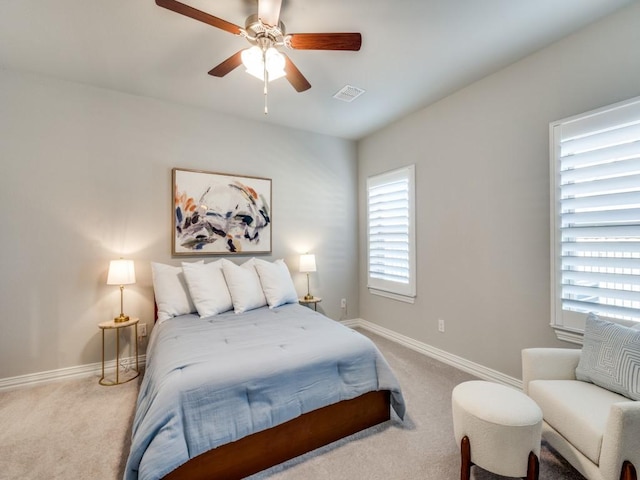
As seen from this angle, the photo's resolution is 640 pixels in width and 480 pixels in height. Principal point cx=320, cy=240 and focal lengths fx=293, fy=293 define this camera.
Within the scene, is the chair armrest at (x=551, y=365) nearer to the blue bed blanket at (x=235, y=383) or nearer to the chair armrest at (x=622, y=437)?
the chair armrest at (x=622, y=437)

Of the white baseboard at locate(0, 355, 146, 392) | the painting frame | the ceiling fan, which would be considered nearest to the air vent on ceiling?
the ceiling fan

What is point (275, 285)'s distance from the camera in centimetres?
308

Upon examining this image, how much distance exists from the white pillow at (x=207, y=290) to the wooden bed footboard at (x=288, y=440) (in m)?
1.32

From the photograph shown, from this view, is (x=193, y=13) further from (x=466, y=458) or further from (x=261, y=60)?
(x=466, y=458)

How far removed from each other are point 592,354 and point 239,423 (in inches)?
80.6

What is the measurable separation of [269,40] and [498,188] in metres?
2.24

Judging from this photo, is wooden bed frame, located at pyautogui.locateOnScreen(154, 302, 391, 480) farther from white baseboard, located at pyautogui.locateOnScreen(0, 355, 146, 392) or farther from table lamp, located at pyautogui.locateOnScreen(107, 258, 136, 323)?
white baseboard, located at pyautogui.locateOnScreen(0, 355, 146, 392)

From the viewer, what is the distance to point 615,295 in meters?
1.94

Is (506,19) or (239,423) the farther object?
(506,19)

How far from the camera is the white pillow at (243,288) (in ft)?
9.36

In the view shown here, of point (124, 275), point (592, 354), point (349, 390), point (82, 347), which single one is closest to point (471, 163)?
point (592, 354)

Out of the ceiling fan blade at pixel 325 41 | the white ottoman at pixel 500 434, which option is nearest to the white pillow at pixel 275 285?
the white ottoman at pixel 500 434

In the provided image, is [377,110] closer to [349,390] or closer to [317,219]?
[317,219]

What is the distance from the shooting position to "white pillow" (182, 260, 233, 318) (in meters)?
2.71
